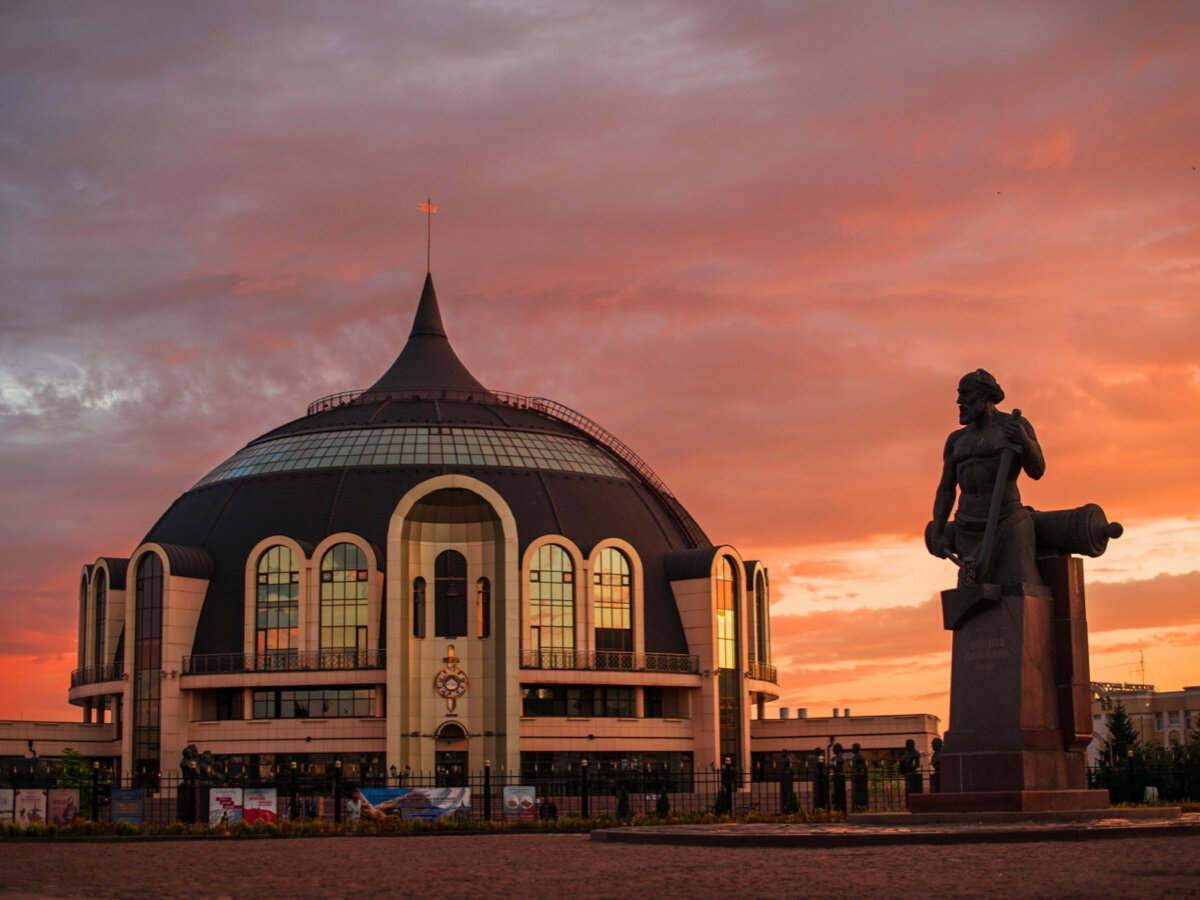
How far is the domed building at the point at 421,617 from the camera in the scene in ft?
237

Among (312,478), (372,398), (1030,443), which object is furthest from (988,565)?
(372,398)

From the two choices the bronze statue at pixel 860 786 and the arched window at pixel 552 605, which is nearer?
the bronze statue at pixel 860 786

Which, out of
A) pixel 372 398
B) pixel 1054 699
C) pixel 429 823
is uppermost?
pixel 372 398

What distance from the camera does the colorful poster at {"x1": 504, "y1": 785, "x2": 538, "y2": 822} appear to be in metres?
42.0

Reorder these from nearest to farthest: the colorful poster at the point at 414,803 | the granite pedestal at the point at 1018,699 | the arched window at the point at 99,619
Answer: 1. the granite pedestal at the point at 1018,699
2. the colorful poster at the point at 414,803
3. the arched window at the point at 99,619

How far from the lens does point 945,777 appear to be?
2689 cm

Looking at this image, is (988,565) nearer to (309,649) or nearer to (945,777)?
(945,777)

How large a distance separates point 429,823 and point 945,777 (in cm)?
1610

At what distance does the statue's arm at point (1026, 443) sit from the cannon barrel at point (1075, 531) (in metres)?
0.83

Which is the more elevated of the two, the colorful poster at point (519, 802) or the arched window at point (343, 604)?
the arched window at point (343, 604)

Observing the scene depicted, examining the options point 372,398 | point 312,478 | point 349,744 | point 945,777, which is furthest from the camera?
point 372,398

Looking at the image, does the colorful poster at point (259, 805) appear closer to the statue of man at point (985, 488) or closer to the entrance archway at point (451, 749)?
the statue of man at point (985, 488)

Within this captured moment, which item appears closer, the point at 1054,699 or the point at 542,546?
the point at 1054,699

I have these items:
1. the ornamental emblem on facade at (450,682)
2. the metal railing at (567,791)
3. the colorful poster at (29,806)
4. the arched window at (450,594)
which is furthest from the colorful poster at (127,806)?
the arched window at (450,594)
